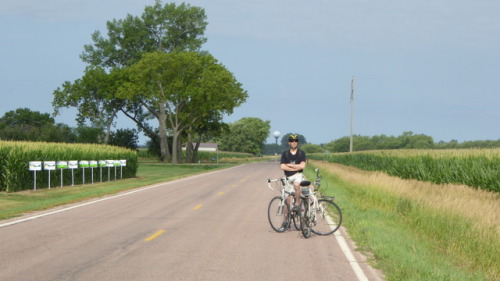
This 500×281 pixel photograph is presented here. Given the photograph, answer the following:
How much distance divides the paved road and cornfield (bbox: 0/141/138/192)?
10.2 metres

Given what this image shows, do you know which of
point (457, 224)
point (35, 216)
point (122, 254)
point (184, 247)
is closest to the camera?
point (122, 254)

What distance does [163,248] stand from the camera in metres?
10.4

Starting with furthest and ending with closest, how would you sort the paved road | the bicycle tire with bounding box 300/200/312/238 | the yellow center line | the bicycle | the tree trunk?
the tree trunk → the bicycle → the bicycle tire with bounding box 300/200/312/238 → the yellow center line → the paved road

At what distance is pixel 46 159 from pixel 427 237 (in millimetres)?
22317

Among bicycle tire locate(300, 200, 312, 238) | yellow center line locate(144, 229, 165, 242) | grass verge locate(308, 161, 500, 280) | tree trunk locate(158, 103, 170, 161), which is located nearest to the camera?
grass verge locate(308, 161, 500, 280)

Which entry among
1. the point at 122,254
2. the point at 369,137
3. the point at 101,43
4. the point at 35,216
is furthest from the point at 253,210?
the point at 369,137

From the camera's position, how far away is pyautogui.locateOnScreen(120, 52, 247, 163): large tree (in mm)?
67688

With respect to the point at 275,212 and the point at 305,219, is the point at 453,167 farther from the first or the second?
the point at 305,219

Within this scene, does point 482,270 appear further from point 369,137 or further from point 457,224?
point 369,137

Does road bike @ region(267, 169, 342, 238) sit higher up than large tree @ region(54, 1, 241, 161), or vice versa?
large tree @ region(54, 1, 241, 161)

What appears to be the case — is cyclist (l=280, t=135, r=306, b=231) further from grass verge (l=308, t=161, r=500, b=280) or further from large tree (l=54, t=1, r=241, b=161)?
large tree (l=54, t=1, r=241, b=161)

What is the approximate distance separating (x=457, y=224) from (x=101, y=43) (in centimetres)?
7529

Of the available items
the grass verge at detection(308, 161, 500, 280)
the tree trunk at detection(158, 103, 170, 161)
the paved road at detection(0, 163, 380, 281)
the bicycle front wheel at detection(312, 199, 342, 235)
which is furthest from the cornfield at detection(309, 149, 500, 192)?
the tree trunk at detection(158, 103, 170, 161)

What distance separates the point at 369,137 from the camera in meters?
172
